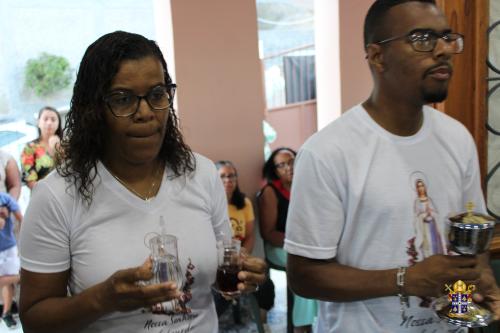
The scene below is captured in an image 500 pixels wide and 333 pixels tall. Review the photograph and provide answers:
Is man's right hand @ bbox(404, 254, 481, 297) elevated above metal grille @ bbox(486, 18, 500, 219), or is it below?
below

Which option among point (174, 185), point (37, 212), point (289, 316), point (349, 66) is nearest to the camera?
point (37, 212)

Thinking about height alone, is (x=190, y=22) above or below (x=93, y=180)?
above

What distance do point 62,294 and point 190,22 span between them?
7.81 feet

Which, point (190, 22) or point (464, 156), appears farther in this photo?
point (190, 22)

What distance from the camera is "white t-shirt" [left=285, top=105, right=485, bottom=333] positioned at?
117cm

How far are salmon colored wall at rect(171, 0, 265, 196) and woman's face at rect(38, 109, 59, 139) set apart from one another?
1.15 meters

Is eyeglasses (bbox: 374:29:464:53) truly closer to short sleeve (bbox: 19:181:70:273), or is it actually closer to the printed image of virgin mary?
the printed image of virgin mary

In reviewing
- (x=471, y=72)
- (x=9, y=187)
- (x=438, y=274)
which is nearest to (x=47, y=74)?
(x=9, y=187)

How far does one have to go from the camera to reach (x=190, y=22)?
3.11 m

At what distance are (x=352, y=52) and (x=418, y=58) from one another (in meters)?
2.67

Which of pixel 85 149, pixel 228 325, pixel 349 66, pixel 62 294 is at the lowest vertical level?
pixel 228 325

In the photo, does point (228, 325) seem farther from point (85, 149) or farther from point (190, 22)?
point (85, 149)

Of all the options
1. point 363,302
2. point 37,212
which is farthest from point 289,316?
point 37,212

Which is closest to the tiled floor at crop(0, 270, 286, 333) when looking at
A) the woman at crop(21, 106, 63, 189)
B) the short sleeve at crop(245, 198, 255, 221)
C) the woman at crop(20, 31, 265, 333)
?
the short sleeve at crop(245, 198, 255, 221)
